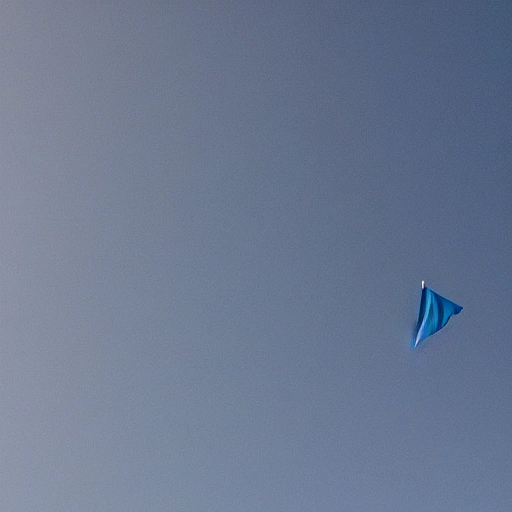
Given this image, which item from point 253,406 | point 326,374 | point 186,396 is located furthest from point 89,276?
point 326,374

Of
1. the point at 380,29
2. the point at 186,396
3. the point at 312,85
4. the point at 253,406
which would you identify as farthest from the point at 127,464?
the point at 380,29

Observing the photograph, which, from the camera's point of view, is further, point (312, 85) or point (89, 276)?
point (312, 85)

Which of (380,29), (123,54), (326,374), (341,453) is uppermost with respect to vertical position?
(380,29)

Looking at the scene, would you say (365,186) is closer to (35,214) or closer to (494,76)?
(494,76)

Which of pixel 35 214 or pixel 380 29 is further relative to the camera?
pixel 380 29

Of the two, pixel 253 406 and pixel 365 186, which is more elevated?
pixel 365 186

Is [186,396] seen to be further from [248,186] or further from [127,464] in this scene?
[248,186]
